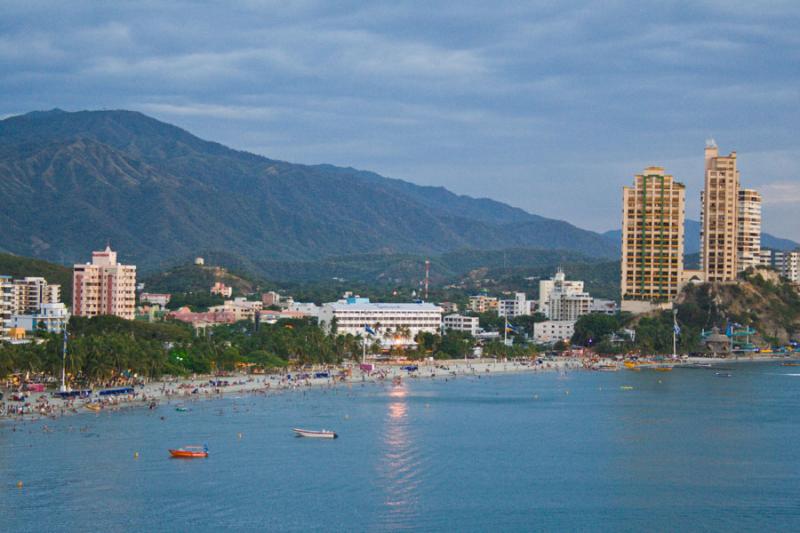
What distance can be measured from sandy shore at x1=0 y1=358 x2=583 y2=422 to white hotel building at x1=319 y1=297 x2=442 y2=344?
1404 cm

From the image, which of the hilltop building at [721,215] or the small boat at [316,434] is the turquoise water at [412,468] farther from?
the hilltop building at [721,215]

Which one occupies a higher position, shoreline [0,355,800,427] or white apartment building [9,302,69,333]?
white apartment building [9,302,69,333]

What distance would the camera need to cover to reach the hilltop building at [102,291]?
15200 cm

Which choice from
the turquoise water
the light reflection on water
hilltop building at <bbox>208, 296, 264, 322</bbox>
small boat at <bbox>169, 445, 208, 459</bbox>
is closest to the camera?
the turquoise water

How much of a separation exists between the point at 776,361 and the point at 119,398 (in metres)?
110

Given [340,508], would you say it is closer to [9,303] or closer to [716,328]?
[9,303]

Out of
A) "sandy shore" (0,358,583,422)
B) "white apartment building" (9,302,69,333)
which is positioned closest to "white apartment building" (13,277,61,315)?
"white apartment building" (9,302,69,333)

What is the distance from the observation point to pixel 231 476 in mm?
65125

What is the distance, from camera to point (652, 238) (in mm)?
190625

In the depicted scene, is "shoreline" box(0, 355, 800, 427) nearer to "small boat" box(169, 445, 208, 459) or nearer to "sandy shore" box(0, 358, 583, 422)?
"sandy shore" box(0, 358, 583, 422)

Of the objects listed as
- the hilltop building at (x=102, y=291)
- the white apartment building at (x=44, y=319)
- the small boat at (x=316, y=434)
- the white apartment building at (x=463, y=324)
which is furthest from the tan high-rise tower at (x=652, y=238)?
the small boat at (x=316, y=434)

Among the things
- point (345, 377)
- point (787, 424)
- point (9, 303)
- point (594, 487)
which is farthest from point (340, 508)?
point (9, 303)

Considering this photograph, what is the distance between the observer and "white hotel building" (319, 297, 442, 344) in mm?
161625

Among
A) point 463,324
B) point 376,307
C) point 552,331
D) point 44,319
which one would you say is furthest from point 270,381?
point 552,331
